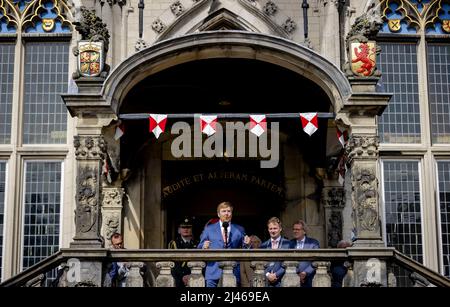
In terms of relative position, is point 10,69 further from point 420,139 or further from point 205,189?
point 420,139

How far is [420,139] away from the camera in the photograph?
2041 centimetres

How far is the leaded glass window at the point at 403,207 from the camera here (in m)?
19.8

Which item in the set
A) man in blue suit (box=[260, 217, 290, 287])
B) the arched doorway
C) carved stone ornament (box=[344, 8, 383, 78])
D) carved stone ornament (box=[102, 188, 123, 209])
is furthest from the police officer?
carved stone ornament (box=[344, 8, 383, 78])

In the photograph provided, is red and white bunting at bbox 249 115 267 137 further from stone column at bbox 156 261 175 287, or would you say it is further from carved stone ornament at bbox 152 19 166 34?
carved stone ornament at bbox 152 19 166 34

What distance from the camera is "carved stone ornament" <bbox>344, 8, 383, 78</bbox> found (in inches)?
675

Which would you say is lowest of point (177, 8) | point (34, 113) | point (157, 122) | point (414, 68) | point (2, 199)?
point (2, 199)

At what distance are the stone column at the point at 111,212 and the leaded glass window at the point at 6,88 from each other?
7.32 ft

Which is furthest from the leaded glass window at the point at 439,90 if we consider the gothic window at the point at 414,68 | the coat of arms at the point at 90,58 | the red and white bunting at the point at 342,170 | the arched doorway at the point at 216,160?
the coat of arms at the point at 90,58

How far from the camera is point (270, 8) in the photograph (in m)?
20.3

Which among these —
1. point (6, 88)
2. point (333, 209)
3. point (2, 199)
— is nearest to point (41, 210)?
point (2, 199)

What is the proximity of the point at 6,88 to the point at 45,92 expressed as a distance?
767 millimetres

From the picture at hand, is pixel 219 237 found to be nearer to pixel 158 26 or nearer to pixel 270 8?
pixel 158 26
